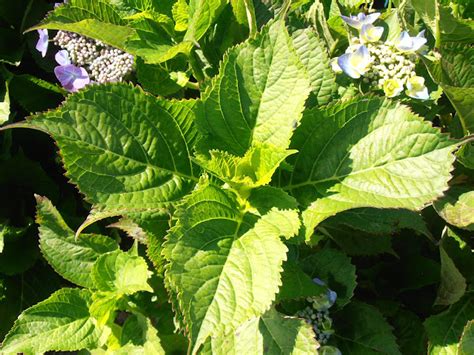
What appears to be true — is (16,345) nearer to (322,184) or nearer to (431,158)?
(322,184)

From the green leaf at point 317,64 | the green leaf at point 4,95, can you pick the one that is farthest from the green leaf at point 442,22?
the green leaf at point 4,95

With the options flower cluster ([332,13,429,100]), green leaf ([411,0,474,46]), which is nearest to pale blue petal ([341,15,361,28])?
flower cluster ([332,13,429,100])

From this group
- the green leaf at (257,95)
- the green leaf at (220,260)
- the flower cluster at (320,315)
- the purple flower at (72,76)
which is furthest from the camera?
the purple flower at (72,76)

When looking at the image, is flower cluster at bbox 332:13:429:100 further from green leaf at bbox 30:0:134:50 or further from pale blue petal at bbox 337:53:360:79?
green leaf at bbox 30:0:134:50

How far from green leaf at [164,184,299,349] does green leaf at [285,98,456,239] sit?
0.28 ft

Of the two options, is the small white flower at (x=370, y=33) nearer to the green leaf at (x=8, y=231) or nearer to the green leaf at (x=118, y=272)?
the green leaf at (x=118, y=272)

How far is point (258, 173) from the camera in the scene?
0.99 metres

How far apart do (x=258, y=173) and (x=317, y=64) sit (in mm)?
262

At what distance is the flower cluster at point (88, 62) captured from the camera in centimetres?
128

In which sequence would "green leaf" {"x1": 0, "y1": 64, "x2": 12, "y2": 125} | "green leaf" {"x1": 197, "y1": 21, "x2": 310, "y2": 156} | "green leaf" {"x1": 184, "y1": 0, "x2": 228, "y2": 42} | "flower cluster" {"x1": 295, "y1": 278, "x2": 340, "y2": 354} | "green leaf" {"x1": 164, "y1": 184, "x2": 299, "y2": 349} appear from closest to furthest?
"green leaf" {"x1": 164, "y1": 184, "x2": 299, "y2": 349}, "green leaf" {"x1": 197, "y1": 21, "x2": 310, "y2": 156}, "green leaf" {"x1": 184, "y1": 0, "x2": 228, "y2": 42}, "flower cluster" {"x1": 295, "y1": 278, "x2": 340, "y2": 354}, "green leaf" {"x1": 0, "y1": 64, "x2": 12, "y2": 125}

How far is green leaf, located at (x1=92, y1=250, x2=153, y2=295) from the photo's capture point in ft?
3.83

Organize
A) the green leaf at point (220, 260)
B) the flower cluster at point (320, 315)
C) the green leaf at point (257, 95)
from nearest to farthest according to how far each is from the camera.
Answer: the green leaf at point (220, 260) → the green leaf at point (257, 95) → the flower cluster at point (320, 315)

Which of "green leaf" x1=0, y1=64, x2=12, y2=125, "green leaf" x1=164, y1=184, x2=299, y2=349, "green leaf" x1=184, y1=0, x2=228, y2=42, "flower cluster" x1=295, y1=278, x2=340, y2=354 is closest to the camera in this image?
"green leaf" x1=164, y1=184, x2=299, y2=349

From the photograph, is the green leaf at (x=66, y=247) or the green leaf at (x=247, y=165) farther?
the green leaf at (x=66, y=247)
